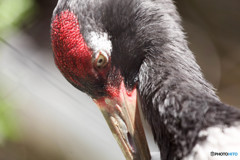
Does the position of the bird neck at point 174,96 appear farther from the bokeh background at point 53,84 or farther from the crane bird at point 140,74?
the bokeh background at point 53,84

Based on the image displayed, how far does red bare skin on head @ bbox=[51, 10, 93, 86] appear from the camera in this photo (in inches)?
48.9

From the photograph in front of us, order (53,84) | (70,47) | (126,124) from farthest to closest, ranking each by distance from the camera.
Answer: (53,84) → (126,124) → (70,47)

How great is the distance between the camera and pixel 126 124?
4.49 feet

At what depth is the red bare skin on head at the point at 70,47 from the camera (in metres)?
1.24

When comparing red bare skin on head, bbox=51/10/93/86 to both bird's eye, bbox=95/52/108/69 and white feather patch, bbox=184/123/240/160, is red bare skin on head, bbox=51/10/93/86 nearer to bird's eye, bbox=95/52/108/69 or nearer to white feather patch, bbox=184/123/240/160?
bird's eye, bbox=95/52/108/69

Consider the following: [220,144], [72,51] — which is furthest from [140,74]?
[220,144]

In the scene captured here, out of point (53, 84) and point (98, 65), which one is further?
point (53, 84)

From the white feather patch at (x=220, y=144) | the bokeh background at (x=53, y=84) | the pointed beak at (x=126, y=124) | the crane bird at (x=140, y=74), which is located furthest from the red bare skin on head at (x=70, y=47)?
the bokeh background at (x=53, y=84)

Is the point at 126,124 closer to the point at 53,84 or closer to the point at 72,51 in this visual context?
the point at 72,51

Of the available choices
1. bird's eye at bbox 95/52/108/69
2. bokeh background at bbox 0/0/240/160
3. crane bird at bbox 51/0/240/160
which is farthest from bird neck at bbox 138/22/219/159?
bokeh background at bbox 0/0/240/160

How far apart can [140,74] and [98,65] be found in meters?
0.19

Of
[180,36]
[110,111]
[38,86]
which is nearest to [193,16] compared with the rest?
[38,86]

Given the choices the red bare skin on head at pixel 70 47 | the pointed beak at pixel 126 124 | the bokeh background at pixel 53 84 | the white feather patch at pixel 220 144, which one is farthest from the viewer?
the bokeh background at pixel 53 84

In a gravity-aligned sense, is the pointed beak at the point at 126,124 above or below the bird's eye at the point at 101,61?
below
